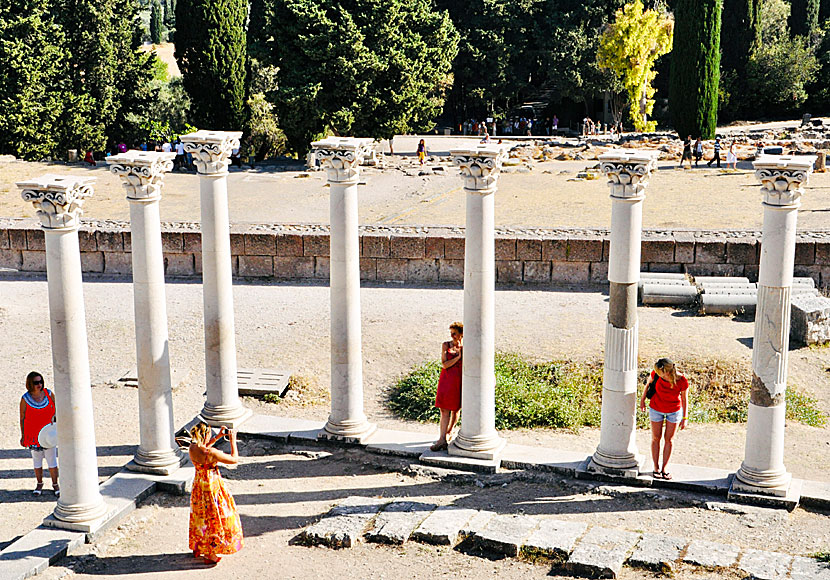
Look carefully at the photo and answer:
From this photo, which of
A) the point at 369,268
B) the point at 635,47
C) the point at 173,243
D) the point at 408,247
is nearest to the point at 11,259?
the point at 173,243

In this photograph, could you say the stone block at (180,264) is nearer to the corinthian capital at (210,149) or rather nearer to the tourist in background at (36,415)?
the corinthian capital at (210,149)

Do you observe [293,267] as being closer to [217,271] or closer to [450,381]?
[217,271]

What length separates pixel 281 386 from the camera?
1347 cm

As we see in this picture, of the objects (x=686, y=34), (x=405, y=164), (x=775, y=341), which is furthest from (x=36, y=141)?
(x=775, y=341)

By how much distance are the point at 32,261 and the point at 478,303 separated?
12.4m

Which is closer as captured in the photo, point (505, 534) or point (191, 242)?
point (505, 534)

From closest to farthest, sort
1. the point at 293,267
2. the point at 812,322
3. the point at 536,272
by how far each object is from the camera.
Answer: the point at 812,322, the point at 536,272, the point at 293,267

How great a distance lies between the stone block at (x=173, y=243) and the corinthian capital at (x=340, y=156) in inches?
350

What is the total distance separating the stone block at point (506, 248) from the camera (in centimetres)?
1861

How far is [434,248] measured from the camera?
61.5ft

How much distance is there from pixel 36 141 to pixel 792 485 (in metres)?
32.3

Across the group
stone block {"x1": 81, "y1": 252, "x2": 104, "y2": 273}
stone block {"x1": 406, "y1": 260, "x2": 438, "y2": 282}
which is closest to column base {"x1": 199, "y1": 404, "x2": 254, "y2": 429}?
stone block {"x1": 406, "y1": 260, "x2": 438, "y2": 282}

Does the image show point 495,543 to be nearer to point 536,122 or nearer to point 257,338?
point 257,338

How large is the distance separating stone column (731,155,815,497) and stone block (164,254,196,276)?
12.2 meters
